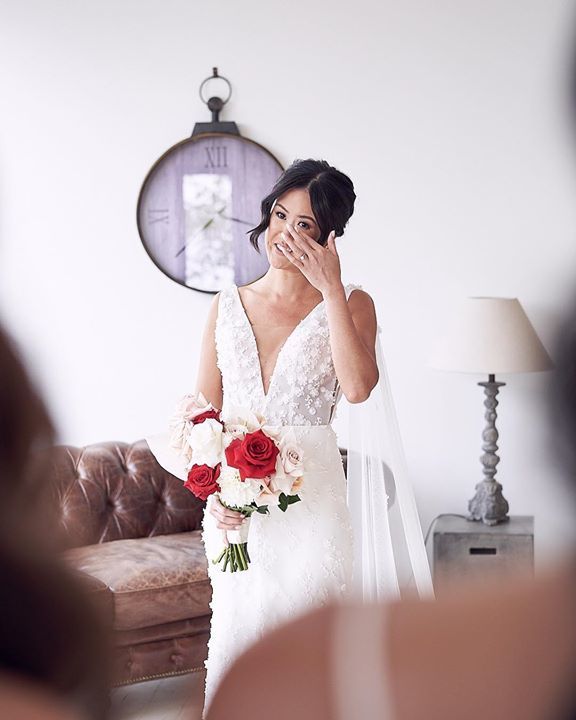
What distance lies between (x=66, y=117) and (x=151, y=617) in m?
2.37

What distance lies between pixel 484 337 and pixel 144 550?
1599 mm

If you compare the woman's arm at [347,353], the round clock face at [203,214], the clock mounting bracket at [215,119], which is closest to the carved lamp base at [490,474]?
the round clock face at [203,214]

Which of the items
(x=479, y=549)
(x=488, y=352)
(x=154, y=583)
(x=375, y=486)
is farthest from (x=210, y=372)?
(x=479, y=549)

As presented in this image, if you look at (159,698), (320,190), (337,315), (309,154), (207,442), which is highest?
(309,154)

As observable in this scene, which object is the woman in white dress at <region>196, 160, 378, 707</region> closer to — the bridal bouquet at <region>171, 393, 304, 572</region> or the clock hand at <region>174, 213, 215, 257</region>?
the bridal bouquet at <region>171, 393, 304, 572</region>

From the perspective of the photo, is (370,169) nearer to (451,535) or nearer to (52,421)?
(451,535)

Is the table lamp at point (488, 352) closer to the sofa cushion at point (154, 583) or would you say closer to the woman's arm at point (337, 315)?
the sofa cushion at point (154, 583)

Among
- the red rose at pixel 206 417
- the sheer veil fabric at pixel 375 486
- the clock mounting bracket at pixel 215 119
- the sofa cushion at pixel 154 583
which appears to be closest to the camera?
the red rose at pixel 206 417

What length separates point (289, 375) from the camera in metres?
2.48

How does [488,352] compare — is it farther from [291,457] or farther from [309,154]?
[291,457]

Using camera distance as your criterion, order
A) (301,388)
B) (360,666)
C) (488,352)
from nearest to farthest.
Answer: (360,666), (301,388), (488,352)

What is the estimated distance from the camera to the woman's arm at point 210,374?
8.37 ft

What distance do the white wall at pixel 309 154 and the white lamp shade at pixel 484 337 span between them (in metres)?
0.48

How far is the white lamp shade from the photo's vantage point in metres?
3.92
